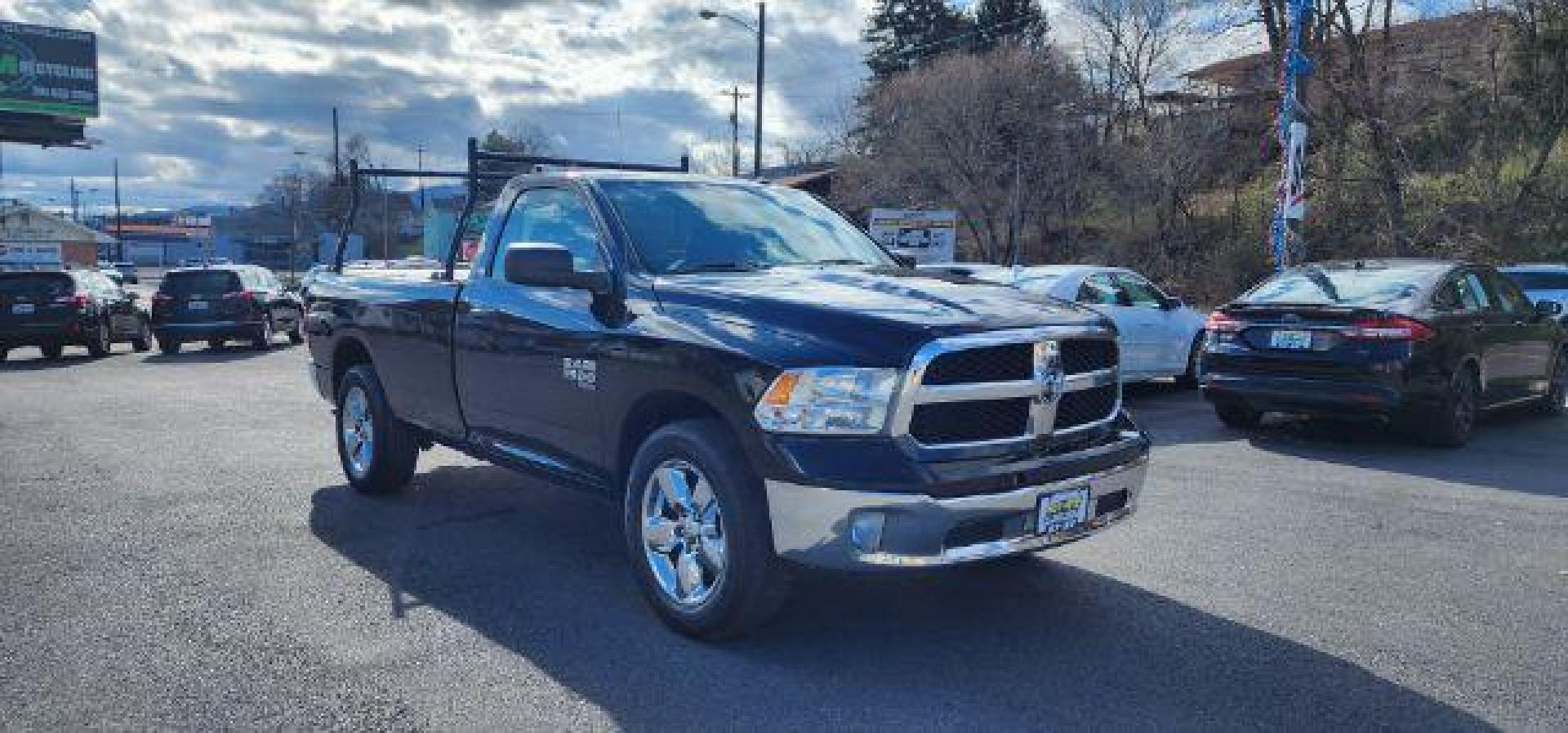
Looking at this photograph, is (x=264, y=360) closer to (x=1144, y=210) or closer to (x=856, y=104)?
(x=1144, y=210)

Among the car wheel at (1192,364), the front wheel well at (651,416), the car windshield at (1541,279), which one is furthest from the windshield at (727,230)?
the car windshield at (1541,279)

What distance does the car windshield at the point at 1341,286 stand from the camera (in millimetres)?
9070

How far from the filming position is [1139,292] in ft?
40.3

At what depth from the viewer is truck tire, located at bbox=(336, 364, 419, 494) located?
702 cm

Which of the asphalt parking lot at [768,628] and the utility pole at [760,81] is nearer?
the asphalt parking lot at [768,628]

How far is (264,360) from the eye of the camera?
18.4 meters

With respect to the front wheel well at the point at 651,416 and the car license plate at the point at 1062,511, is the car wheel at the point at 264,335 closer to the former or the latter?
the front wheel well at the point at 651,416

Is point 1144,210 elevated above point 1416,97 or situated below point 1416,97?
below

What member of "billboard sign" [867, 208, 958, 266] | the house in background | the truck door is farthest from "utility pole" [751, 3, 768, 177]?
the house in background

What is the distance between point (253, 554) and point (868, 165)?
107ft

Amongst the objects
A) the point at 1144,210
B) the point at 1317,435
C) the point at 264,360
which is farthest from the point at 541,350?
the point at 1144,210

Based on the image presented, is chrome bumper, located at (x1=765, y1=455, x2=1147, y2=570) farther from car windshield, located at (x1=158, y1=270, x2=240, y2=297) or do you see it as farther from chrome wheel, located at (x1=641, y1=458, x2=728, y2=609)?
car windshield, located at (x1=158, y1=270, x2=240, y2=297)

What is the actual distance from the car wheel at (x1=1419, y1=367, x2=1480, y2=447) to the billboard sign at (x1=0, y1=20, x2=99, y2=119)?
55832 mm

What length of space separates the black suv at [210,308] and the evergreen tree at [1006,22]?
2886 centimetres
